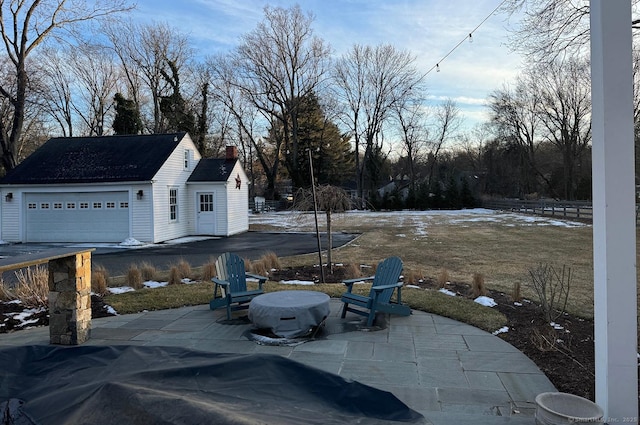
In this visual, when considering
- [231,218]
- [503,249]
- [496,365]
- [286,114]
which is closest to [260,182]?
[286,114]

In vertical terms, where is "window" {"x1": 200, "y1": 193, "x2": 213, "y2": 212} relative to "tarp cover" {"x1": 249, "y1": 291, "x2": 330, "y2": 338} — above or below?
above

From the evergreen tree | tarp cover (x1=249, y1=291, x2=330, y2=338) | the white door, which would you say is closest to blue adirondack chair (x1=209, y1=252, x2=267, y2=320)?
tarp cover (x1=249, y1=291, x2=330, y2=338)

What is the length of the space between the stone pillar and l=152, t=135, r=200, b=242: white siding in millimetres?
12404

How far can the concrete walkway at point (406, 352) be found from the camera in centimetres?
322

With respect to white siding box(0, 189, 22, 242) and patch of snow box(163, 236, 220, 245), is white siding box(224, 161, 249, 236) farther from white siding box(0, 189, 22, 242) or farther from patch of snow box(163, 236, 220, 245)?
white siding box(0, 189, 22, 242)

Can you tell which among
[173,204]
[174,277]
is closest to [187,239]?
[173,204]

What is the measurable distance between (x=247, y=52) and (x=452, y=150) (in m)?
29.8

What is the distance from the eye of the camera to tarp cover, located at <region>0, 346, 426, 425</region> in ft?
6.93

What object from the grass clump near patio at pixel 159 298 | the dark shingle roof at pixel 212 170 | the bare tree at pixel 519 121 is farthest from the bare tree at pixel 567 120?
the grass clump near patio at pixel 159 298

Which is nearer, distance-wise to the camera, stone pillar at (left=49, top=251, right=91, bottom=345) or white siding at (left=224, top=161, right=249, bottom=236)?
stone pillar at (left=49, top=251, right=91, bottom=345)

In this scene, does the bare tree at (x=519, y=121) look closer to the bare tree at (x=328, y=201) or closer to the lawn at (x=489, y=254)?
the lawn at (x=489, y=254)

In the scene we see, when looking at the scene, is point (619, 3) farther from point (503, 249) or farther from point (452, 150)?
point (452, 150)

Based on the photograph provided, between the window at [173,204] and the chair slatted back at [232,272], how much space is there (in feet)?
41.2

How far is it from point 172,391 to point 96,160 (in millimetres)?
17969
